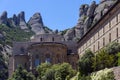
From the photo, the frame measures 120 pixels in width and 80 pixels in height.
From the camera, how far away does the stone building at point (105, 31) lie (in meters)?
71.8

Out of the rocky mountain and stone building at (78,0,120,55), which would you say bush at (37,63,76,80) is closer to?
stone building at (78,0,120,55)

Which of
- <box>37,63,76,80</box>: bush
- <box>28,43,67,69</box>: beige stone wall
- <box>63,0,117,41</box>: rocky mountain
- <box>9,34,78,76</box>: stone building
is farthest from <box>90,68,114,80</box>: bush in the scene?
<box>63,0,117,41</box>: rocky mountain

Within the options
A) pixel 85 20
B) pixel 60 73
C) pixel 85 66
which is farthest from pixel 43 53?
pixel 85 20

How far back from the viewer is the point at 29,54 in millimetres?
103938

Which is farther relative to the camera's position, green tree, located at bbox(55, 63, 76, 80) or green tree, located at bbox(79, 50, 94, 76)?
green tree, located at bbox(55, 63, 76, 80)

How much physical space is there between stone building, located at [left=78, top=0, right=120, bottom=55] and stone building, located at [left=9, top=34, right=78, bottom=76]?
7.86 meters

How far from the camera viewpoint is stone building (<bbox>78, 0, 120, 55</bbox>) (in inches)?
2827

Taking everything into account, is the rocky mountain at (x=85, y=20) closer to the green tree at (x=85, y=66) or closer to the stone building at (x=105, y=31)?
the stone building at (x=105, y=31)

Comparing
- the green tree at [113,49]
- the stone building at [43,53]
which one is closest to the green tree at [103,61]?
the green tree at [113,49]

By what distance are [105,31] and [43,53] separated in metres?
25.6

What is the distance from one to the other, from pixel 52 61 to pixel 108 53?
138ft

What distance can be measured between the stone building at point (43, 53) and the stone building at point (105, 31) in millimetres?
7864

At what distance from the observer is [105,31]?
79438mm

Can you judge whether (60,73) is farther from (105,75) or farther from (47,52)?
A: (47,52)
